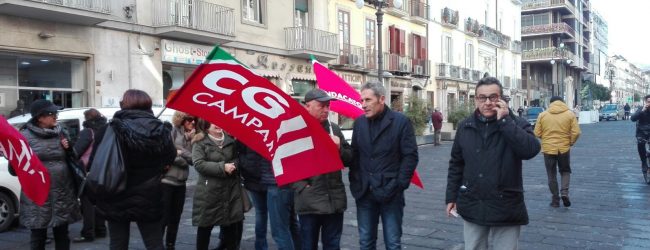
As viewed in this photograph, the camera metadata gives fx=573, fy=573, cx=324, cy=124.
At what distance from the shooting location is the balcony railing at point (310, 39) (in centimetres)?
2155

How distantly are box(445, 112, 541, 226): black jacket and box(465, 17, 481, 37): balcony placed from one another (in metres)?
36.2

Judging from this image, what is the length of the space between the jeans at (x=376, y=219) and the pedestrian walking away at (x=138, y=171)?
152cm

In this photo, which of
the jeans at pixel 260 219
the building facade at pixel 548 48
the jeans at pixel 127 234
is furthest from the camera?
the building facade at pixel 548 48

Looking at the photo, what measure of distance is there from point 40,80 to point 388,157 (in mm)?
12463

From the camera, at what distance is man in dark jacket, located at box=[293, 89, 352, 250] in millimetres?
4398

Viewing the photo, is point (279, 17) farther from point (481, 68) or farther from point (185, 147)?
point (481, 68)

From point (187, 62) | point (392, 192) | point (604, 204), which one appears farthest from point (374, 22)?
point (392, 192)

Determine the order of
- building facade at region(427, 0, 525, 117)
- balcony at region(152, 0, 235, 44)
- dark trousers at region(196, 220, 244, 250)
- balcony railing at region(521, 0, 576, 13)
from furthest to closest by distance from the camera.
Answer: balcony railing at region(521, 0, 576, 13) < building facade at region(427, 0, 525, 117) < balcony at region(152, 0, 235, 44) < dark trousers at region(196, 220, 244, 250)

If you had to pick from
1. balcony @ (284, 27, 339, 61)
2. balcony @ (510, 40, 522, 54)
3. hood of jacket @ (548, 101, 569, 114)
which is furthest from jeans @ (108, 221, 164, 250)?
balcony @ (510, 40, 522, 54)

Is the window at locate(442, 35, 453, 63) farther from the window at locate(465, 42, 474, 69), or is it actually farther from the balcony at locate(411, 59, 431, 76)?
the window at locate(465, 42, 474, 69)

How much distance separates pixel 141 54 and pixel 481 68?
31.3 meters

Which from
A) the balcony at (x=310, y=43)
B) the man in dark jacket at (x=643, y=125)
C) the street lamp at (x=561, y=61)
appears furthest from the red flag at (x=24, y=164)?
the street lamp at (x=561, y=61)

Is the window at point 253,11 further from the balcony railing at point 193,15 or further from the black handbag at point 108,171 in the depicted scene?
the black handbag at point 108,171

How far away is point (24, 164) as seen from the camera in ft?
15.2
